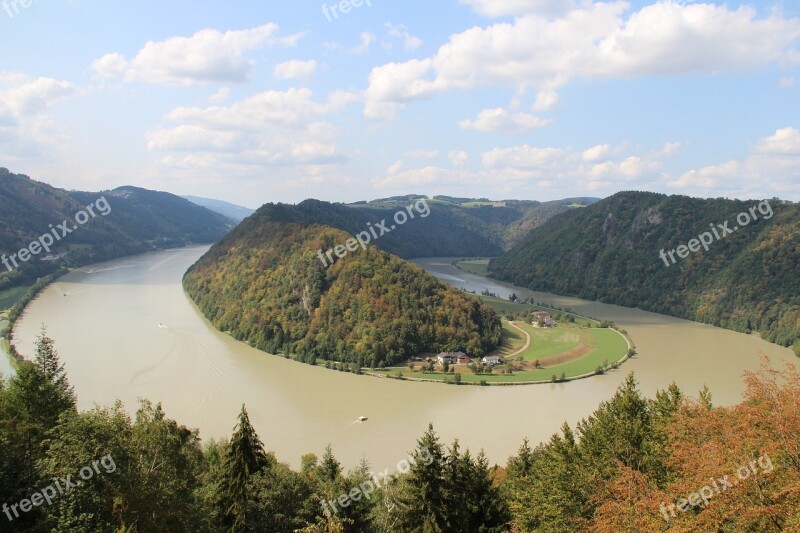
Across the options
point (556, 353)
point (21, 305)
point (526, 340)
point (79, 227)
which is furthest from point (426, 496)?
point (79, 227)

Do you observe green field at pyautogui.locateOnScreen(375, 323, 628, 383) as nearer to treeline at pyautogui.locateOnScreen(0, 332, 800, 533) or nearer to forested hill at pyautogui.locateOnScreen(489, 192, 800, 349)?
forested hill at pyautogui.locateOnScreen(489, 192, 800, 349)

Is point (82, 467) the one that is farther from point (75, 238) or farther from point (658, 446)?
point (75, 238)

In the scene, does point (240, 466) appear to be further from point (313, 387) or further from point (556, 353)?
point (556, 353)

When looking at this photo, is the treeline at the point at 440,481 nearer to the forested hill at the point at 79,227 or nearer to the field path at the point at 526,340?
the field path at the point at 526,340

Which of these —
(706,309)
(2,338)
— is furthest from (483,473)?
(706,309)

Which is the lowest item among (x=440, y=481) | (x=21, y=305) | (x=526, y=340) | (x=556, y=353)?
(x=556, y=353)
